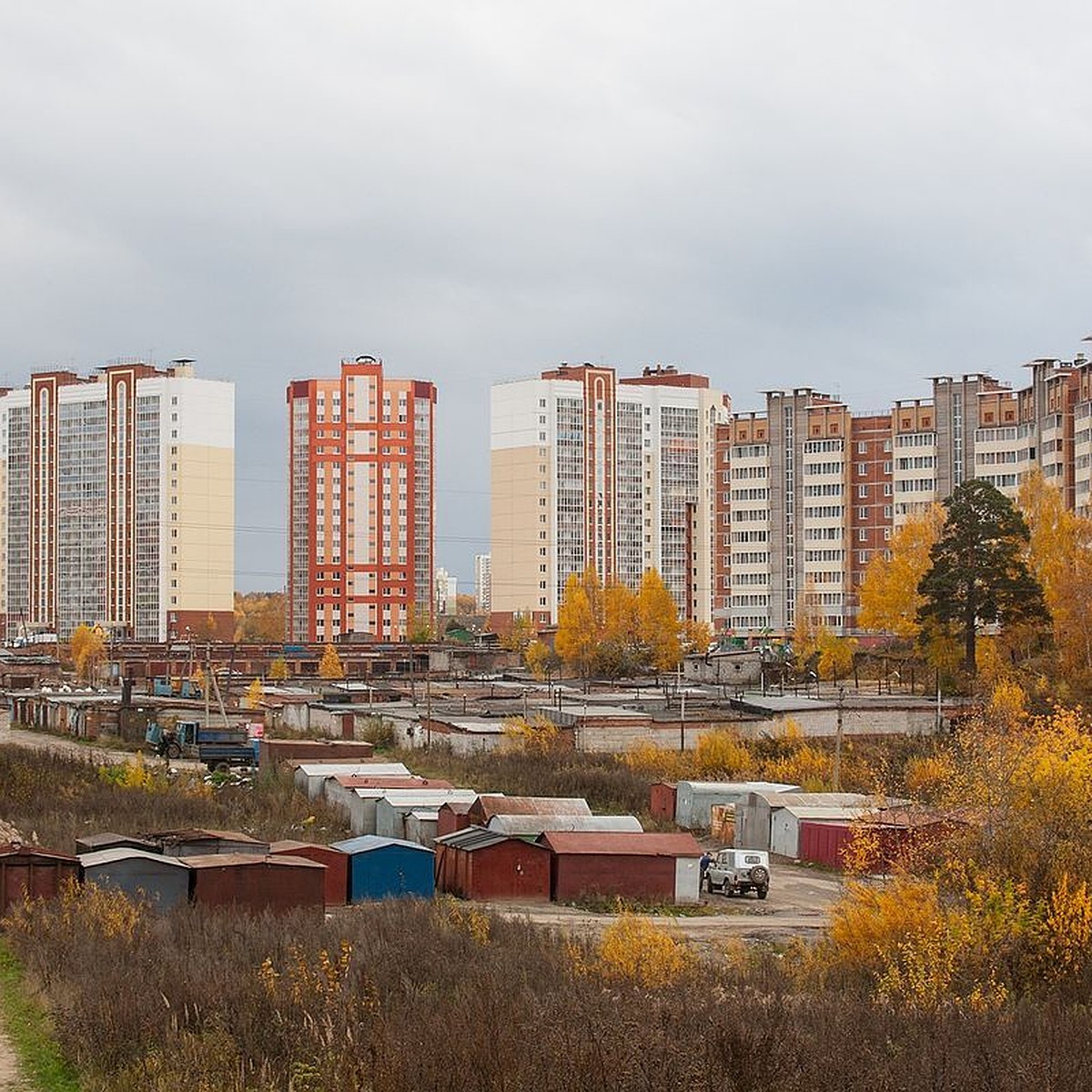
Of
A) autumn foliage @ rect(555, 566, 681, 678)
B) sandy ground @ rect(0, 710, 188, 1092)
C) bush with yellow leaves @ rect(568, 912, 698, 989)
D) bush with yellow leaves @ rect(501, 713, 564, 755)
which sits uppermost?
autumn foliage @ rect(555, 566, 681, 678)

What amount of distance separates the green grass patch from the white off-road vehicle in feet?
44.8

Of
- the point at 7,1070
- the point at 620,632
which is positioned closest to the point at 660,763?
the point at 7,1070

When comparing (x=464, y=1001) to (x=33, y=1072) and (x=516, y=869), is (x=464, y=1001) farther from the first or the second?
(x=516, y=869)

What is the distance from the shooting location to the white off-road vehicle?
96.0 feet

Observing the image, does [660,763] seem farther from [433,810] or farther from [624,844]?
[624,844]

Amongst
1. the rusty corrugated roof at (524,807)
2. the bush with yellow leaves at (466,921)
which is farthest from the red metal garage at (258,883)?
the rusty corrugated roof at (524,807)

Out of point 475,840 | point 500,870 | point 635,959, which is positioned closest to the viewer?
point 635,959

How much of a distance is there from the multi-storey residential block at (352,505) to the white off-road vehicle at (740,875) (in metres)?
91.5

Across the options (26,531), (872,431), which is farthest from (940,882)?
(26,531)

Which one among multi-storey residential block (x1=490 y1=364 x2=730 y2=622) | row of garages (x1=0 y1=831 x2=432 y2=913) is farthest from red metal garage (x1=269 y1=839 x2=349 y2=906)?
multi-storey residential block (x1=490 y1=364 x2=730 y2=622)

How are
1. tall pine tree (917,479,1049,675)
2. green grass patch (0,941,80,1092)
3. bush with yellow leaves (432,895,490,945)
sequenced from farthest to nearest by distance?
tall pine tree (917,479,1049,675) < bush with yellow leaves (432,895,490,945) < green grass patch (0,941,80,1092)

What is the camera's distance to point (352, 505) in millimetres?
121125

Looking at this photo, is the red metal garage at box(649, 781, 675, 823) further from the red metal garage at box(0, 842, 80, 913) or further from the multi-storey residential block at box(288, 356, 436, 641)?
the multi-storey residential block at box(288, 356, 436, 641)

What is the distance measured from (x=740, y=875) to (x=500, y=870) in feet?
14.5
